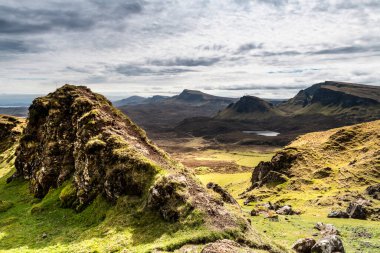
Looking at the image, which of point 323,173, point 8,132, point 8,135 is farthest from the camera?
point 8,132

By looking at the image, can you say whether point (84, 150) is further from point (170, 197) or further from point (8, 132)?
point (8, 132)

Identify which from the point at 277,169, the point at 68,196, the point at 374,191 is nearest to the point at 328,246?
the point at 68,196

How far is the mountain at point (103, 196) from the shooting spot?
120 feet

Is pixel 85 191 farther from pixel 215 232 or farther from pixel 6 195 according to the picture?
pixel 6 195

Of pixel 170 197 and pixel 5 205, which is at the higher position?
pixel 170 197

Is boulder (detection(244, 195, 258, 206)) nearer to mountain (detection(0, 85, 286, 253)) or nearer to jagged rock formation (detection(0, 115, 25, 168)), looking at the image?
mountain (detection(0, 85, 286, 253))

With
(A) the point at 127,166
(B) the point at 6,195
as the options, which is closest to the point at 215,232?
(A) the point at 127,166

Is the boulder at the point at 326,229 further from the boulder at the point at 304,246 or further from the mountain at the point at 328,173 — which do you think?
the mountain at the point at 328,173

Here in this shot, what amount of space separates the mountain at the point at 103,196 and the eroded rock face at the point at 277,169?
243ft

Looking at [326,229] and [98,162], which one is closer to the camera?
[98,162]

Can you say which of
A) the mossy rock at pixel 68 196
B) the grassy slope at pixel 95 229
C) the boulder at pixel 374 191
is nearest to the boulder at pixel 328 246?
the grassy slope at pixel 95 229

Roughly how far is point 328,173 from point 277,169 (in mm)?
19027

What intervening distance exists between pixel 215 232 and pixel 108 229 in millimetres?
13259

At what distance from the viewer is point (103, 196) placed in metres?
47.3
